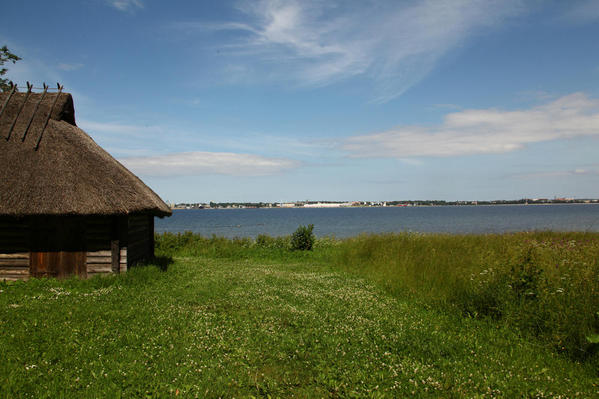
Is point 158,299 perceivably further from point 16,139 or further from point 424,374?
point 16,139

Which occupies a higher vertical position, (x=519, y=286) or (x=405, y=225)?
(x=519, y=286)

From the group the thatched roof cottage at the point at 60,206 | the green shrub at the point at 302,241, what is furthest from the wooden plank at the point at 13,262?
the green shrub at the point at 302,241

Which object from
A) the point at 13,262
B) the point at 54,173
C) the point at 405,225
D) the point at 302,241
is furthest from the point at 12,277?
the point at 405,225

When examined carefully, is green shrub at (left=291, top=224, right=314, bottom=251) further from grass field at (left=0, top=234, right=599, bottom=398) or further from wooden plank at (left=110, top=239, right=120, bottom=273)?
wooden plank at (left=110, top=239, right=120, bottom=273)

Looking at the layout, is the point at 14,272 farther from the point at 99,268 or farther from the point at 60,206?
the point at 60,206

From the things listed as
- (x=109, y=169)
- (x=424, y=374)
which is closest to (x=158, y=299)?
(x=109, y=169)

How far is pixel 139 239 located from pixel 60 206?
4113 millimetres

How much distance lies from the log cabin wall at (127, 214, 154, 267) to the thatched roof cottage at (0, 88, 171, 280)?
127 millimetres

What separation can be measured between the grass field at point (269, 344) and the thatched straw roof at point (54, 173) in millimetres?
2768

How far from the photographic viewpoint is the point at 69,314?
841 cm

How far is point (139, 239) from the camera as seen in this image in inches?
623

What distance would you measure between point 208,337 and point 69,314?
12.6ft

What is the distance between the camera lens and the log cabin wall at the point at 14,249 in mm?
13141

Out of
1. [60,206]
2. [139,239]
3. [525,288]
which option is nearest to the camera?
[525,288]
